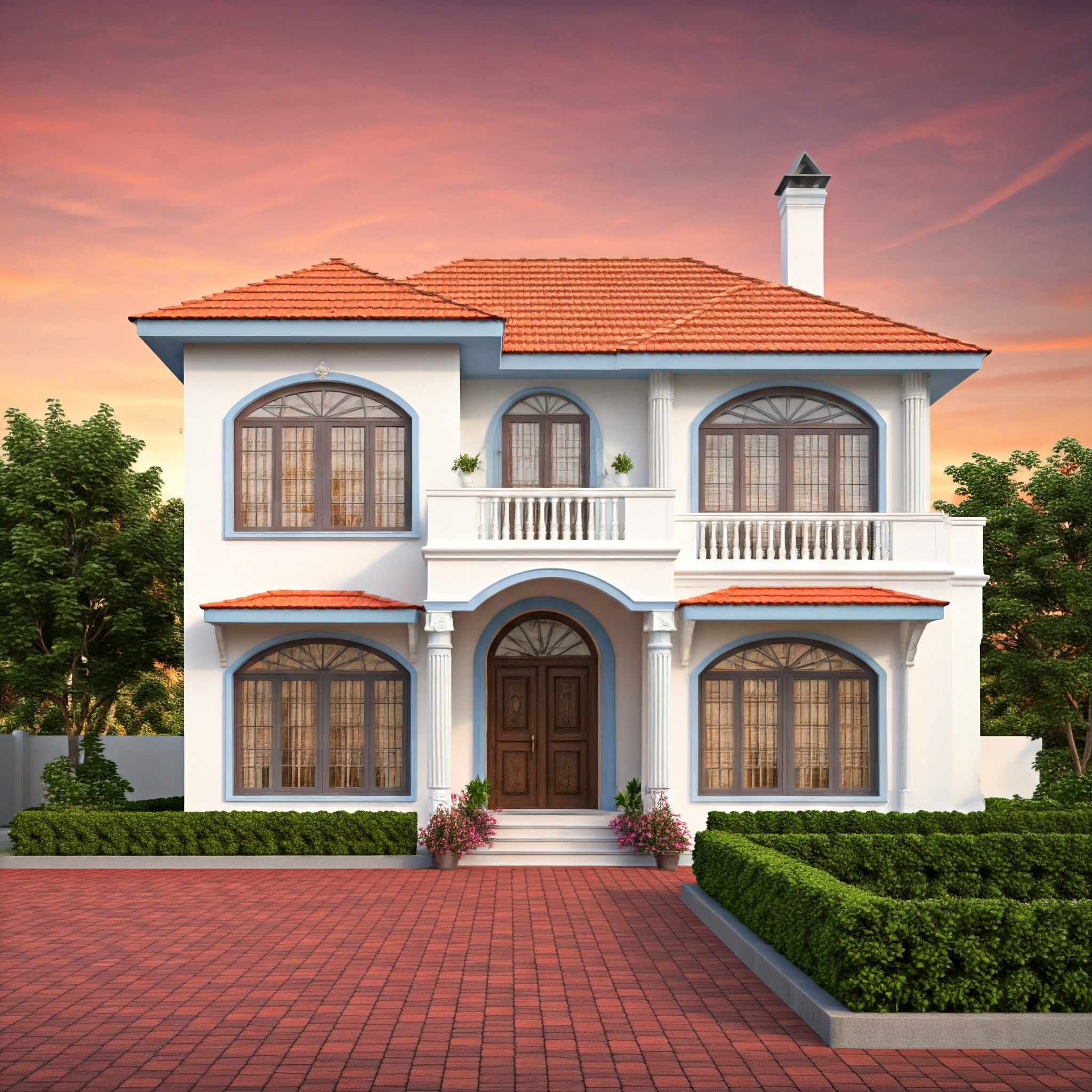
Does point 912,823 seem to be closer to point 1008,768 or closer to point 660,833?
point 660,833

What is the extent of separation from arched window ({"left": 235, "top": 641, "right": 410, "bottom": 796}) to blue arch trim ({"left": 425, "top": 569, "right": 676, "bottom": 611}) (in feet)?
6.39

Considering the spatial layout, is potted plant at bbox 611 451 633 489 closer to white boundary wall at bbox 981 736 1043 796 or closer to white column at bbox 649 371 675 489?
white column at bbox 649 371 675 489

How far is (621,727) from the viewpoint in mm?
19219

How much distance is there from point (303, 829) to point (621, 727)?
5384 mm

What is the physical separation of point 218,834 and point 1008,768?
616 inches

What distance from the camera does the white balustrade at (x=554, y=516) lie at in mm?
17547

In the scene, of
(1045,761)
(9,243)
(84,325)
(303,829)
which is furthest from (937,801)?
(9,243)

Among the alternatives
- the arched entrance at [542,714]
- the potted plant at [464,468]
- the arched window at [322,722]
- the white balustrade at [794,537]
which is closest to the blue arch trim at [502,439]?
the potted plant at [464,468]

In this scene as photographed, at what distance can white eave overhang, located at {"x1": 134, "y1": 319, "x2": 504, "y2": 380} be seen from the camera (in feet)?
58.6

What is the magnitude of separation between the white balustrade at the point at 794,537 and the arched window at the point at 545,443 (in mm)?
2531

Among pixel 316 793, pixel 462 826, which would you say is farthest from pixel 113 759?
pixel 462 826

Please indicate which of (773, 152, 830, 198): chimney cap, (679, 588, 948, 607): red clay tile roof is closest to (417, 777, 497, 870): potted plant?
(679, 588, 948, 607): red clay tile roof

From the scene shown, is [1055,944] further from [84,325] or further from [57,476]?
[57,476]

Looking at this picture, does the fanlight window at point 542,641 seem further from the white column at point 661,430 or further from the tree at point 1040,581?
Result: the tree at point 1040,581
